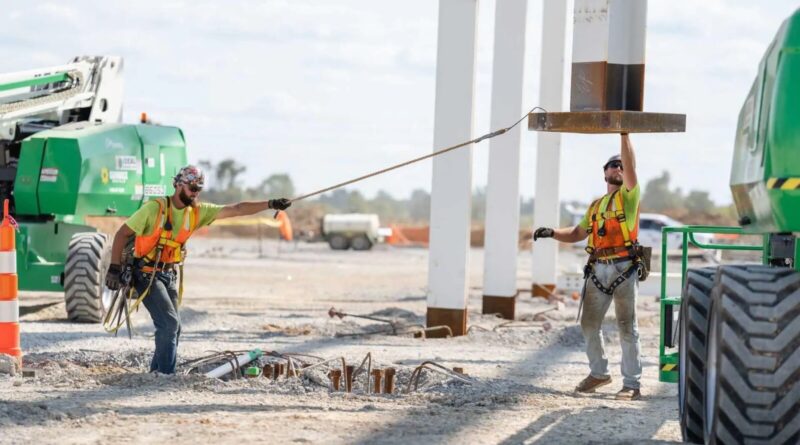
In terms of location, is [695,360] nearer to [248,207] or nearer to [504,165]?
[248,207]

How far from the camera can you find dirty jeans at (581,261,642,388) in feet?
39.0

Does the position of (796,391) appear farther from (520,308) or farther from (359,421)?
(520,308)

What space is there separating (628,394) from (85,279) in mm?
7783

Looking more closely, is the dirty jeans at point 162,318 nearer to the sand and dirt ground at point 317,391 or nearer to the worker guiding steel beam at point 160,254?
the worker guiding steel beam at point 160,254

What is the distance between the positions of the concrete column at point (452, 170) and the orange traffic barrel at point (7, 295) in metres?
5.83

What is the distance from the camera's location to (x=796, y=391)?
23.1ft

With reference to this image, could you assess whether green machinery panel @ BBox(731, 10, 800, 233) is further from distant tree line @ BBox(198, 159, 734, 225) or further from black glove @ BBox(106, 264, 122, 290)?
distant tree line @ BBox(198, 159, 734, 225)

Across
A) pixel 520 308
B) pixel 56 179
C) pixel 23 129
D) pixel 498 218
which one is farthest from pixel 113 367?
pixel 520 308

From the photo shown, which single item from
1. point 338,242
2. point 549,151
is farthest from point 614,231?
point 338,242

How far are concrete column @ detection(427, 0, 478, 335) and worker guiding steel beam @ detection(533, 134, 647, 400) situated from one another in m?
4.29

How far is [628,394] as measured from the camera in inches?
468

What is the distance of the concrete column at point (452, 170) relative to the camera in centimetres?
1612

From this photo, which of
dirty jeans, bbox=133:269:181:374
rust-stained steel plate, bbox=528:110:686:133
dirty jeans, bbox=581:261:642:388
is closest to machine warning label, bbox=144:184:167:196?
dirty jeans, bbox=133:269:181:374

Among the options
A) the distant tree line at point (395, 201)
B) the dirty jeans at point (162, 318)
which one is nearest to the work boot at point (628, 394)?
the dirty jeans at point (162, 318)
